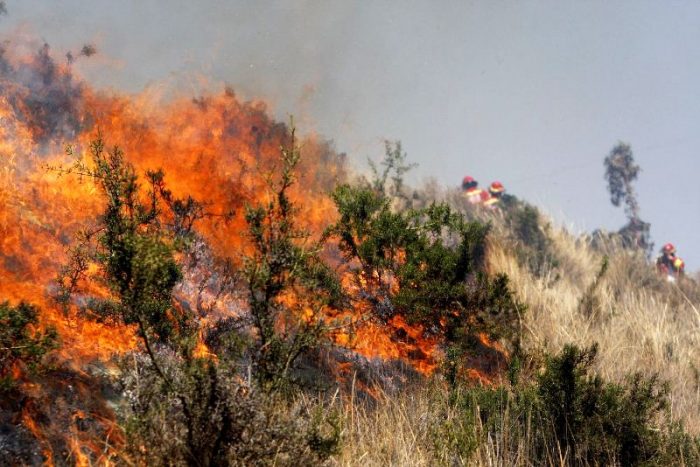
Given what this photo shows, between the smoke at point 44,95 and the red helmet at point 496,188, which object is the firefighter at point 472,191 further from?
the smoke at point 44,95

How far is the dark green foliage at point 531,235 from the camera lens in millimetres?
10430

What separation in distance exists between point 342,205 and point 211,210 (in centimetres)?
239

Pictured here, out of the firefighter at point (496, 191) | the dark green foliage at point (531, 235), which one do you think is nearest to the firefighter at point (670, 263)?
the dark green foliage at point (531, 235)

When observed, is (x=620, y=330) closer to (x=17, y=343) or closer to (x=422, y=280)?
(x=422, y=280)

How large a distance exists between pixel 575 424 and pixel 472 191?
11230 mm

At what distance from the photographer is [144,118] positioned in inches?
343

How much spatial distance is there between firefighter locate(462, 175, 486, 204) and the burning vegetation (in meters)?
3.82

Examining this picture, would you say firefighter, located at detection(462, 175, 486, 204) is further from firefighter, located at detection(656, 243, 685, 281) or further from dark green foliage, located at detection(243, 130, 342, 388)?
dark green foliage, located at detection(243, 130, 342, 388)

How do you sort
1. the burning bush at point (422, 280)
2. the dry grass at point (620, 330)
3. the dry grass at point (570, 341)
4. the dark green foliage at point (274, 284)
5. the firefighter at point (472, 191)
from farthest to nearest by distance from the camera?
1. the firefighter at point (472, 191)
2. the burning bush at point (422, 280)
3. the dry grass at point (620, 330)
4. the dry grass at point (570, 341)
5. the dark green foliage at point (274, 284)

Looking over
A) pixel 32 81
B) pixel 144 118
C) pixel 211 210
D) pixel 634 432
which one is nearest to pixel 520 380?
pixel 634 432

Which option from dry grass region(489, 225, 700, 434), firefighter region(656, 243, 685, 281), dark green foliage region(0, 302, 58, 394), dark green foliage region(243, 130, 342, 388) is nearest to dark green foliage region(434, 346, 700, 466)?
dry grass region(489, 225, 700, 434)

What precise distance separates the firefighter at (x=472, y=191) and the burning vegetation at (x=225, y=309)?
12.5 ft

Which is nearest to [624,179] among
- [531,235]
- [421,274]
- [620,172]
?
[620,172]

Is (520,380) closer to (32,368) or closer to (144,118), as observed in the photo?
(32,368)
